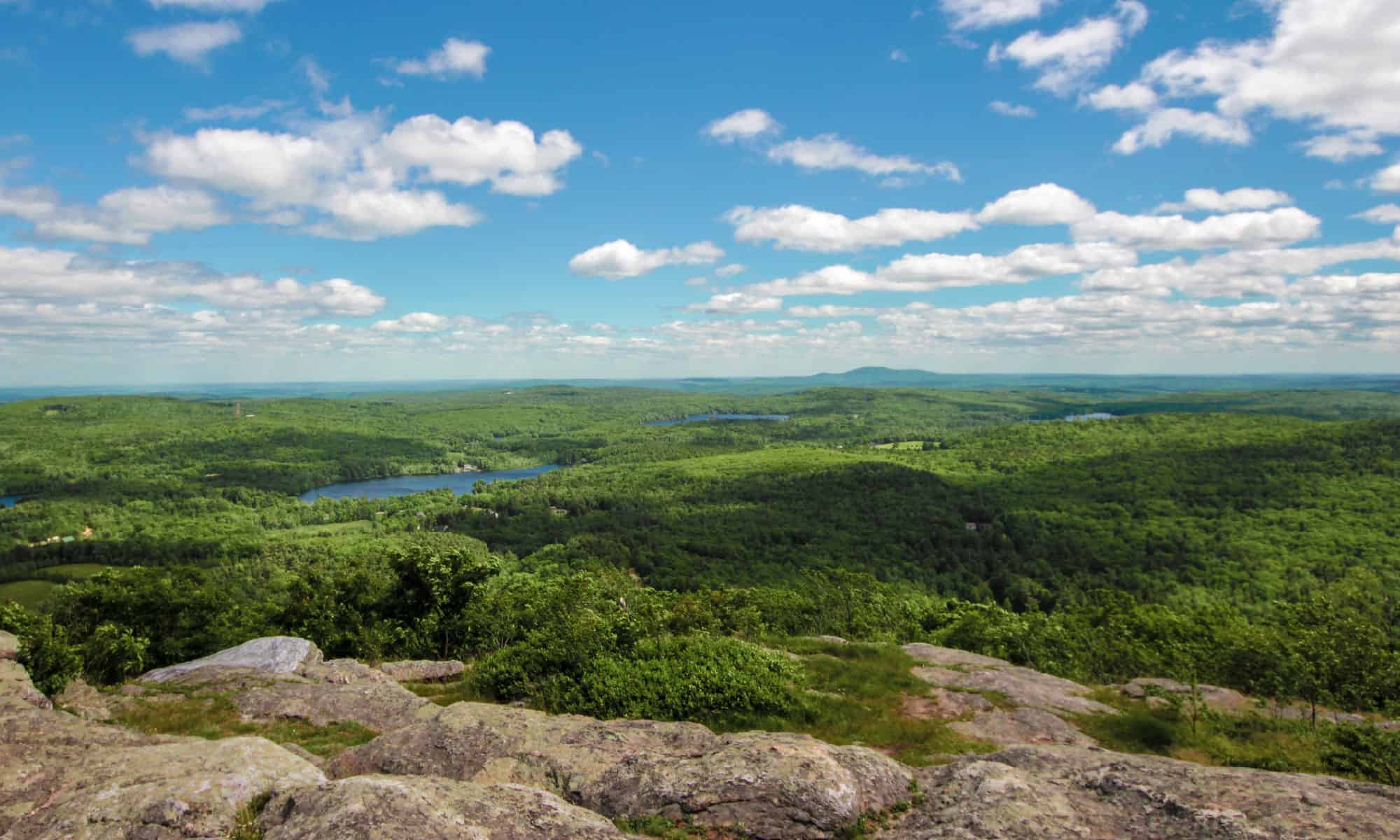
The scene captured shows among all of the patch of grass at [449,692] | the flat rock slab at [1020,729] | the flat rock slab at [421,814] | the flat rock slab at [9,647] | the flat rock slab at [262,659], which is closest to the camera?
the flat rock slab at [421,814]

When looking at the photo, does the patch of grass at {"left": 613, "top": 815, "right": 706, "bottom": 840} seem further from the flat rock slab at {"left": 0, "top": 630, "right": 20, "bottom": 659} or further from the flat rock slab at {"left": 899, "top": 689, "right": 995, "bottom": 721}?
the flat rock slab at {"left": 0, "top": 630, "right": 20, "bottom": 659}

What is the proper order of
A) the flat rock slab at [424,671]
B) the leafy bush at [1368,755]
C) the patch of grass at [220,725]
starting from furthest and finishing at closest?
the flat rock slab at [424,671]
the patch of grass at [220,725]
the leafy bush at [1368,755]

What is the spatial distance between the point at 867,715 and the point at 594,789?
10.5m

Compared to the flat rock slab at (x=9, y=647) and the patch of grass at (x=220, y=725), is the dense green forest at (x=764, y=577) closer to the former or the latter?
the flat rock slab at (x=9, y=647)

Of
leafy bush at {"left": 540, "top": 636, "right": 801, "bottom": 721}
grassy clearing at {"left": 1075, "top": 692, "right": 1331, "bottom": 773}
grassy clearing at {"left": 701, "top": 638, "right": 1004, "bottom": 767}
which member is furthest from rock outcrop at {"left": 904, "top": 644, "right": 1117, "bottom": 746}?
leafy bush at {"left": 540, "top": 636, "right": 801, "bottom": 721}

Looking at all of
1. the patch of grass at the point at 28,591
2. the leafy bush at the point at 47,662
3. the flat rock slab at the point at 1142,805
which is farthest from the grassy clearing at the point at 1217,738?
the patch of grass at the point at 28,591

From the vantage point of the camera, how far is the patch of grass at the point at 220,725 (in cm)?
1652

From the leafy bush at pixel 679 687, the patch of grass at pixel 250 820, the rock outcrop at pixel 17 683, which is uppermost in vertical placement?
the patch of grass at pixel 250 820

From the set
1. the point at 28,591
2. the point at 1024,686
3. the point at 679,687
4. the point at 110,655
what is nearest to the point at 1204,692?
the point at 1024,686

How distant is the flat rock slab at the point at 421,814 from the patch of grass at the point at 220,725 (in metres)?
7.37

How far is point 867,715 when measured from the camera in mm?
19406

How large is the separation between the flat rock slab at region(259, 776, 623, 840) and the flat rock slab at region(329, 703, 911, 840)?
1741 millimetres

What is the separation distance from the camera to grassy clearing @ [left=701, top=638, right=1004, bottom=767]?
17078 millimetres

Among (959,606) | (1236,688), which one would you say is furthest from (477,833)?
(959,606)
